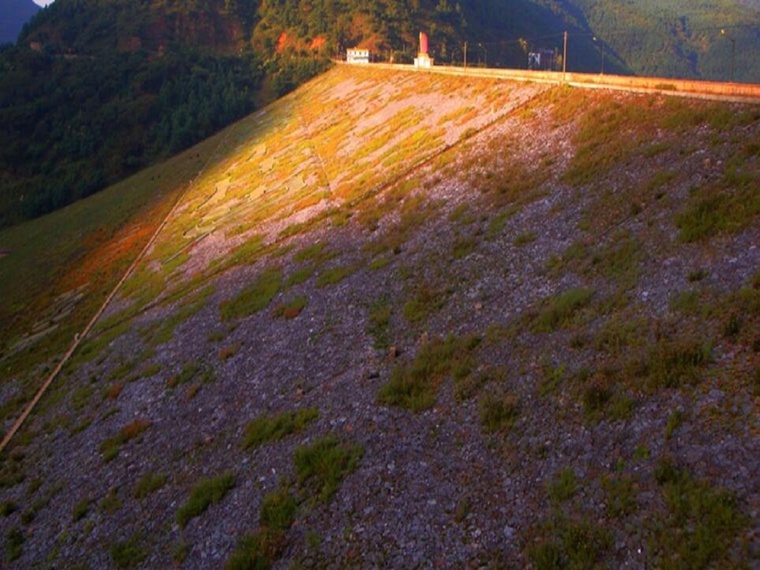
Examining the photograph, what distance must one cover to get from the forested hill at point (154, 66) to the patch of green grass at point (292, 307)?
91.9 meters

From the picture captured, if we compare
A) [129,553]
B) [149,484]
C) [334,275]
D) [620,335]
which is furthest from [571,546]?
[334,275]

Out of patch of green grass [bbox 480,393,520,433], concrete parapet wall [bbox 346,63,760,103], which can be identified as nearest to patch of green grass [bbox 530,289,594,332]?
patch of green grass [bbox 480,393,520,433]

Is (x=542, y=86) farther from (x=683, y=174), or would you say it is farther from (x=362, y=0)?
(x=362, y=0)

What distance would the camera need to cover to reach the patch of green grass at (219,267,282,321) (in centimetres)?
2569

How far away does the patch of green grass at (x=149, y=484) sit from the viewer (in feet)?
52.1

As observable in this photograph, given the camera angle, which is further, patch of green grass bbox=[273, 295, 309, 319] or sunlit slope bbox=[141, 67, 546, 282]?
sunlit slope bbox=[141, 67, 546, 282]

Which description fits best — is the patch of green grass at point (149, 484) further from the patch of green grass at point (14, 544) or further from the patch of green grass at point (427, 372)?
the patch of green grass at point (427, 372)

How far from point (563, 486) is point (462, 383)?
173 inches

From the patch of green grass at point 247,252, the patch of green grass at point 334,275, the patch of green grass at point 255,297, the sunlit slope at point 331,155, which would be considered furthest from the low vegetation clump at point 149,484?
the sunlit slope at point 331,155

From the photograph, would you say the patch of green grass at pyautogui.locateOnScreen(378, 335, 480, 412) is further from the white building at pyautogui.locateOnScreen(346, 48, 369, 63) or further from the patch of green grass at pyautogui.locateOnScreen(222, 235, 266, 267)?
the white building at pyautogui.locateOnScreen(346, 48, 369, 63)

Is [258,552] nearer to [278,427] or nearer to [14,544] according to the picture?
[278,427]

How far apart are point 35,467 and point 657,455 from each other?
795 inches

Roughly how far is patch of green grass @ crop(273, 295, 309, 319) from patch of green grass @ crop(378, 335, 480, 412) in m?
7.77

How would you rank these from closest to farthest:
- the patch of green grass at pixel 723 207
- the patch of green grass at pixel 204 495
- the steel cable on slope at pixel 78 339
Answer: the patch of green grass at pixel 204 495, the patch of green grass at pixel 723 207, the steel cable on slope at pixel 78 339
